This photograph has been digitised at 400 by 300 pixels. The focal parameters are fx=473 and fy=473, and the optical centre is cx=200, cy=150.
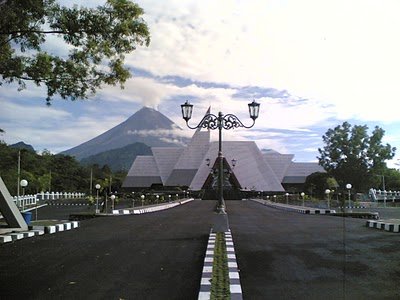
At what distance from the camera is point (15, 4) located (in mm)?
9242

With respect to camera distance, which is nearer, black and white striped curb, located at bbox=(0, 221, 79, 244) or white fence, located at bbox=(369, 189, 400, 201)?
black and white striped curb, located at bbox=(0, 221, 79, 244)

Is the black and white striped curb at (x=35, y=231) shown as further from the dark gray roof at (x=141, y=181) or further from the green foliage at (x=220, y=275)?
the dark gray roof at (x=141, y=181)

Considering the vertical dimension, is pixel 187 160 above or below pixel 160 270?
above

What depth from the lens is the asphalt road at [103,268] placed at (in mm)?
5746

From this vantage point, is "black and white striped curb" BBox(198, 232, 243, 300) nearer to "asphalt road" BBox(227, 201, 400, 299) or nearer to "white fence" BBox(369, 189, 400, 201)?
"asphalt road" BBox(227, 201, 400, 299)

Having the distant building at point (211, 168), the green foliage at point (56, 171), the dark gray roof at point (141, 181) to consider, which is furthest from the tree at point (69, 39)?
the dark gray roof at point (141, 181)

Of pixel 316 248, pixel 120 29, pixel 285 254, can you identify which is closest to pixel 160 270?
pixel 285 254

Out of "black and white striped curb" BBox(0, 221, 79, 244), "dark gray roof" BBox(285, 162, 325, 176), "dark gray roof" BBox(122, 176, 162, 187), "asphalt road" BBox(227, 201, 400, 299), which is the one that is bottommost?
"black and white striped curb" BBox(0, 221, 79, 244)

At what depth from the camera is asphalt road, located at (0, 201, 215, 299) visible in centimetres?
575

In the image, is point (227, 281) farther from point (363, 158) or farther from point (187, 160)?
point (187, 160)

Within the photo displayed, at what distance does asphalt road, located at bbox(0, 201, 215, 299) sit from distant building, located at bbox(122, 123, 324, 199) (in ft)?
236

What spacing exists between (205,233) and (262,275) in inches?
268

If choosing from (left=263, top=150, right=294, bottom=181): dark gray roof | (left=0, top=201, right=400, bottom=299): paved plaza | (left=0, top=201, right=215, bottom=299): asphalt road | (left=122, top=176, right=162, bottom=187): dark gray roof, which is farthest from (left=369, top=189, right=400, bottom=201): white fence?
(left=122, top=176, right=162, bottom=187): dark gray roof

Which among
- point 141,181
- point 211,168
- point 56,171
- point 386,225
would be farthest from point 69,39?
point 141,181
